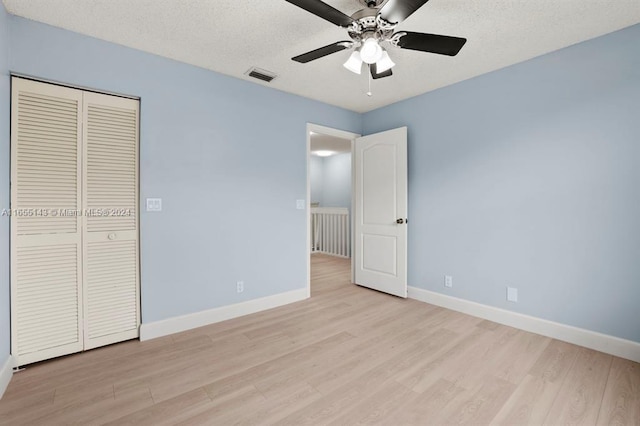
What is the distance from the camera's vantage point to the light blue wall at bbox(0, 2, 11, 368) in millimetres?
1924

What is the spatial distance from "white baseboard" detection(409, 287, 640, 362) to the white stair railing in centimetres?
309

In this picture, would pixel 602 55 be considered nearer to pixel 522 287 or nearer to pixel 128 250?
pixel 522 287

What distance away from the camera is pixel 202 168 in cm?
290

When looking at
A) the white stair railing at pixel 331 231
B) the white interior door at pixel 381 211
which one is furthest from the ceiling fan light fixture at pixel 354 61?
the white stair railing at pixel 331 231

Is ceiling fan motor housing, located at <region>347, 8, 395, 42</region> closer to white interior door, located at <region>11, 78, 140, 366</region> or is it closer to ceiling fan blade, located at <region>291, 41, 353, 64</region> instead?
ceiling fan blade, located at <region>291, 41, 353, 64</region>

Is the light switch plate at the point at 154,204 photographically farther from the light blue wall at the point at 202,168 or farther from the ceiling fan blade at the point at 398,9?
the ceiling fan blade at the point at 398,9

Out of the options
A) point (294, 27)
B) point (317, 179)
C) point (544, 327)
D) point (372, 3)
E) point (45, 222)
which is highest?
point (294, 27)

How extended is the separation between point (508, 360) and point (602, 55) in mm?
2559

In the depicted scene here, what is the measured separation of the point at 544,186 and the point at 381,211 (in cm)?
179

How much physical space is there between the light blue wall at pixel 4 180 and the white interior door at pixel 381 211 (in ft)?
11.5

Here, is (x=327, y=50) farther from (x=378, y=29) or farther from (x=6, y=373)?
(x=6, y=373)

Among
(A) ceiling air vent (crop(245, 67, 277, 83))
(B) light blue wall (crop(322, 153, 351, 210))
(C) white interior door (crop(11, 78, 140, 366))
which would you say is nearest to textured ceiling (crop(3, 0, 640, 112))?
(A) ceiling air vent (crop(245, 67, 277, 83))

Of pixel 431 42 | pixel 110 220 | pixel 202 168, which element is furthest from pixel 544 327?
pixel 110 220

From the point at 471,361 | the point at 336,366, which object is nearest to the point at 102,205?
the point at 336,366
